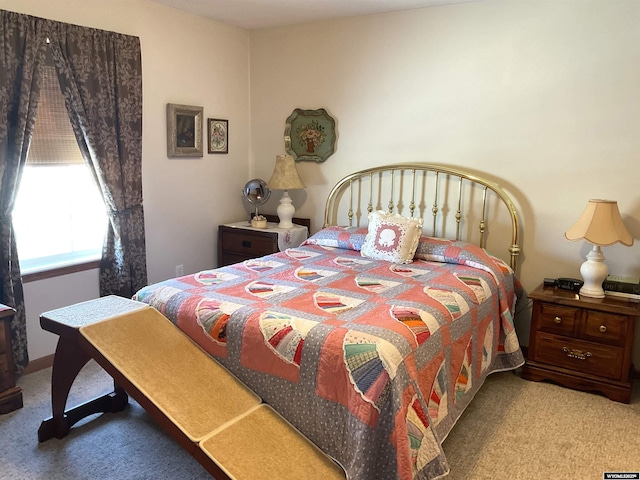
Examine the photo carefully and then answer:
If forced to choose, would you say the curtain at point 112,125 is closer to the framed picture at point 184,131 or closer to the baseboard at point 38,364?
the framed picture at point 184,131

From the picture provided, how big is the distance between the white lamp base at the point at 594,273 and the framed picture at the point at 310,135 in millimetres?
2055

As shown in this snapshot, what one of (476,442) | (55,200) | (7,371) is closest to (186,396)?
(7,371)

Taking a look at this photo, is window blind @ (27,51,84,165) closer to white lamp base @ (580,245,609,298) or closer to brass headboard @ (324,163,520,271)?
brass headboard @ (324,163,520,271)

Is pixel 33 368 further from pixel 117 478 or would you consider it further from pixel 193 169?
pixel 193 169

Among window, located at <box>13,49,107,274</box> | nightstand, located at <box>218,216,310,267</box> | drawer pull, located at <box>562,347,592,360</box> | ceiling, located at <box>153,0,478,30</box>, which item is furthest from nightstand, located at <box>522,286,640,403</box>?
window, located at <box>13,49,107,274</box>

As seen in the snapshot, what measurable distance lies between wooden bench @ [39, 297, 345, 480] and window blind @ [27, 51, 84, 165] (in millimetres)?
1097

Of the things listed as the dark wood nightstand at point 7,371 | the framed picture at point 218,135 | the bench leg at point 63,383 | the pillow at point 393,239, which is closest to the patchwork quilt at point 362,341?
the pillow at point 393,239

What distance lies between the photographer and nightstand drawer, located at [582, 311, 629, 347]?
9.52 ft

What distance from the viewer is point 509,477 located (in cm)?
224

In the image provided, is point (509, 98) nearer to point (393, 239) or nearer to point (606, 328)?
point (393, 239)

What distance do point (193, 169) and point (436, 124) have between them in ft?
6.27

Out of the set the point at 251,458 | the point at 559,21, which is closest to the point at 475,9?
the point at 559,21

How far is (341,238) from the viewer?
3744mm

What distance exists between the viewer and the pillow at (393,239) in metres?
3.38
